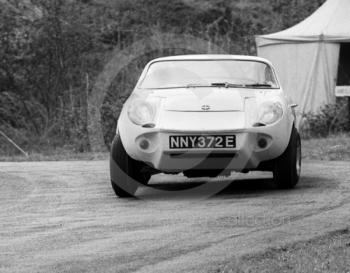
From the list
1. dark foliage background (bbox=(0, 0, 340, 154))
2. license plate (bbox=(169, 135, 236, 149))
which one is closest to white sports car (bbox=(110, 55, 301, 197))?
license plate (bbox=(169, 135, 236, 149))

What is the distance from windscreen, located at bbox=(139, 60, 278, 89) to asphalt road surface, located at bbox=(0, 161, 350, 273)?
1065 millimetres

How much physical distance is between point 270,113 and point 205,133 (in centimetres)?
70

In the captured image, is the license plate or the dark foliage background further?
the dark foliage background

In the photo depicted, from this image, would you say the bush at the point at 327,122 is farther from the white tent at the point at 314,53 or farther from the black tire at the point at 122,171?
the black tire at the point at 122,171

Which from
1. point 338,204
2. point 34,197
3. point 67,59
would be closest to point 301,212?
point 338,204

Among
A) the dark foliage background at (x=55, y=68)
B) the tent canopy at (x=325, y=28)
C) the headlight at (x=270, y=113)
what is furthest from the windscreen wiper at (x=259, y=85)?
the tent canopy at (x=325, y=28)

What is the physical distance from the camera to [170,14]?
34438 mm

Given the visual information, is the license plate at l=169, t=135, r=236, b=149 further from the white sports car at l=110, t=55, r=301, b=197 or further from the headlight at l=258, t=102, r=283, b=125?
the headlight at l=258, t=102, r=283, b=125

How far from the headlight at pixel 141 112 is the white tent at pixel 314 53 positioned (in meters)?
13.8

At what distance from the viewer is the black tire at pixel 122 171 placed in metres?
9.34

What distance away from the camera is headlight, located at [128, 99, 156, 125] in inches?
360

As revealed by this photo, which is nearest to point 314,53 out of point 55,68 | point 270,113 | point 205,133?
point 55,68

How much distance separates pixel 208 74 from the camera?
10016 millimetres

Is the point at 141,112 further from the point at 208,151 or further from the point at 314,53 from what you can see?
the point at 314,53
